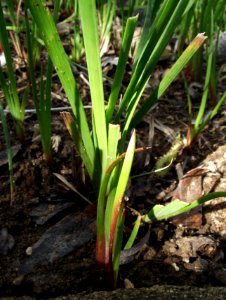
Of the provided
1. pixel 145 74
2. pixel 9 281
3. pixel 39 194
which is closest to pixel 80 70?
pixel 39 194

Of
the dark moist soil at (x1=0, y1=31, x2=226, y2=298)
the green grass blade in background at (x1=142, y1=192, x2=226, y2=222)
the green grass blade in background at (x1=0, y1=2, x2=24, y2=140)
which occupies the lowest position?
the dark moist soil at (x1=0, y1=31, x2=226, y2=298)

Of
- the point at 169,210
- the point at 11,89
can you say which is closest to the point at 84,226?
the point at 169,210

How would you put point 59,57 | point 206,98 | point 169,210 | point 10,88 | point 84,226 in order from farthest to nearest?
point 206,98, point 10,88, point 84,226, point 169,210, point 59,57

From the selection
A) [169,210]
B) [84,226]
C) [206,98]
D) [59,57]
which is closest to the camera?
[59,57]

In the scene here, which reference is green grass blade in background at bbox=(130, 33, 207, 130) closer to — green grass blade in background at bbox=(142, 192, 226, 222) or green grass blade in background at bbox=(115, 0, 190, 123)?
green grass blade in background at bbox=(115, 0, 190, 123)

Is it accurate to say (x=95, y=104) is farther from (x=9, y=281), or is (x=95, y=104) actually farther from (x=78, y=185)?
(x=9, y=281)

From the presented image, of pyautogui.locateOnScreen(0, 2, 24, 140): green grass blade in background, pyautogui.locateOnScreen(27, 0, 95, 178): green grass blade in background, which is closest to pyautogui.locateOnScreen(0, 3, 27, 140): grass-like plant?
pyautogui.locateOnScreen(0, 2, 24, 140): green grass blade in background

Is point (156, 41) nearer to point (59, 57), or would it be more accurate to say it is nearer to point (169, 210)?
point (59, 57)

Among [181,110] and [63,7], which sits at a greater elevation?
[63,7]
